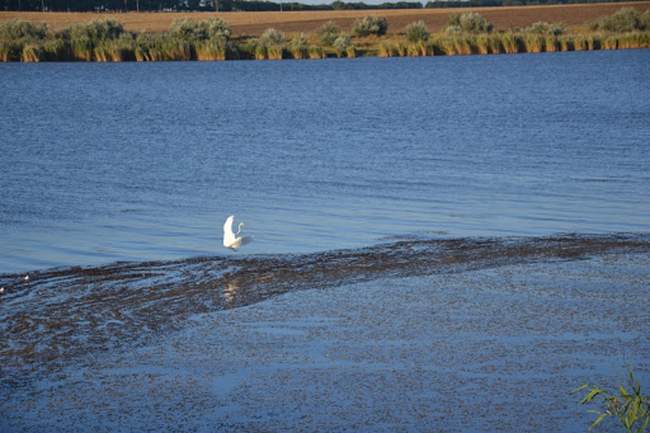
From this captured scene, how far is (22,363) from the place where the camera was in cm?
863

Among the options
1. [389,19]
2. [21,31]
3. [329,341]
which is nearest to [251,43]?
[21,31]

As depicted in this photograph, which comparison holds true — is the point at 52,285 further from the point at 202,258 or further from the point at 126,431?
the point at 126,431

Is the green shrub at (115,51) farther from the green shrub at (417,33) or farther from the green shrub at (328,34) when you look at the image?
the green shrub at (417,33)

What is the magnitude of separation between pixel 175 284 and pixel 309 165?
1128cm

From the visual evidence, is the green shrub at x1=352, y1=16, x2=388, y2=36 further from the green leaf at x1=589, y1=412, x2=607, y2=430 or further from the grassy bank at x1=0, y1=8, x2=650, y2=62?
the green leaf at x1=589, y1=412, x2=607, y2=430

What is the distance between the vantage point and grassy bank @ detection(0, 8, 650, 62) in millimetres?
73625

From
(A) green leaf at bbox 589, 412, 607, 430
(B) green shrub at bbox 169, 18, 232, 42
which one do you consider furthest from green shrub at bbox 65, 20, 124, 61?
(A) green leaf at bbox 589, 412, 607, 430

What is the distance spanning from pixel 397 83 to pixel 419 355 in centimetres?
4379

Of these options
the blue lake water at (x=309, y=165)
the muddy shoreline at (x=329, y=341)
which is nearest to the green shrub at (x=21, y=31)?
the blue lake water at (x=309, y=165)

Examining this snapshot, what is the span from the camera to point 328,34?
8994 centimetres

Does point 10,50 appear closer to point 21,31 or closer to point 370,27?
point 21,31

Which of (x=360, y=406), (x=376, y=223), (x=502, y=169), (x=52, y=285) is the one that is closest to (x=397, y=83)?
(x=502, y=169)

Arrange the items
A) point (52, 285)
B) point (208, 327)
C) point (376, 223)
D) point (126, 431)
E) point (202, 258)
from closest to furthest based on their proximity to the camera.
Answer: point (126, 431), point (208, 327), point (52, 285), point (202, 258), point (376, 223)

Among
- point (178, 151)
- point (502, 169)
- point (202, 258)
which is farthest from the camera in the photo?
point (178, 151)
